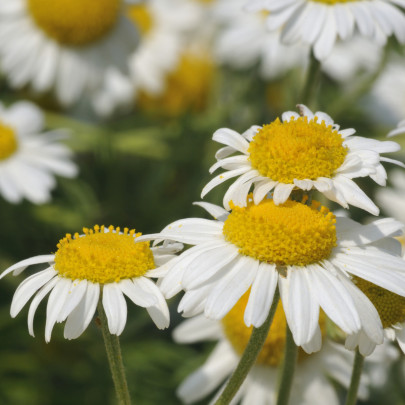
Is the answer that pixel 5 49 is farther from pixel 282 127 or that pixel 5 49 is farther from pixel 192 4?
pixel 282 127

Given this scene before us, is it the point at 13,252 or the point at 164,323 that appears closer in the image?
the point at 164,323

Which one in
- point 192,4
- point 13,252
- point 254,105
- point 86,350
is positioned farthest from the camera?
point 192,4

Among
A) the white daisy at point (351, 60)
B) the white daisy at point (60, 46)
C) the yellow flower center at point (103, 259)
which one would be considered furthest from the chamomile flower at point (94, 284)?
the white daisy at point (351, 60)

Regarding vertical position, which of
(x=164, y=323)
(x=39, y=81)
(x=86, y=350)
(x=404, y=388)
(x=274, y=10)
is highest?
(x=274, y=10)

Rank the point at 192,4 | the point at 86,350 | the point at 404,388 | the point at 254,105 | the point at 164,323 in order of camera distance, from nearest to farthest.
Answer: the point at 164,323, the point at 404,388, the point at 86,350, the point at 254,105, the point at 192,4

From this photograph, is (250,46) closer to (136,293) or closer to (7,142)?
(7,142)

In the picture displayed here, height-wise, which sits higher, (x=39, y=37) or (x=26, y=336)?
(x=39, y=37)

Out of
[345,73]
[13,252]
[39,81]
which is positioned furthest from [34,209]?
[345,73]
